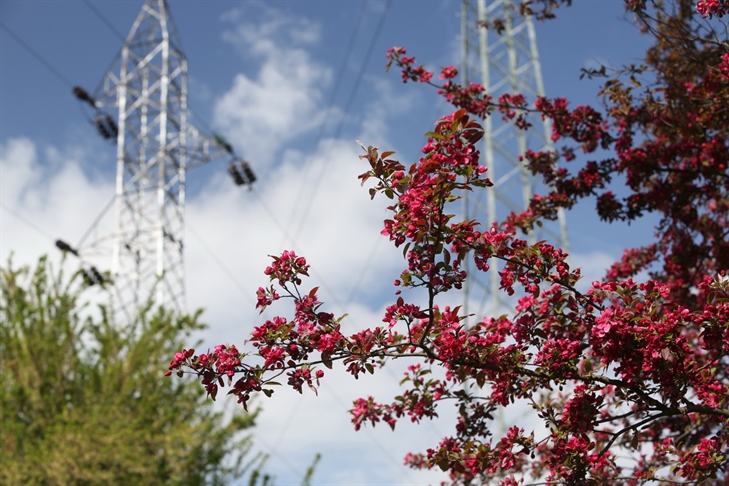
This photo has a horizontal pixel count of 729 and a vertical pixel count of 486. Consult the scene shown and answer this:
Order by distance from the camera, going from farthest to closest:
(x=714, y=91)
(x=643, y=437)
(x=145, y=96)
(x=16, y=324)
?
1. (x=145, y=96)
2. (x=16, y=324)
3. (x=643, y=437)
4. (x=714, y=91)

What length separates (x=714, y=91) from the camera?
14.6ft

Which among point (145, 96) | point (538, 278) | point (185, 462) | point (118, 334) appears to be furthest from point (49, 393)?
point (538, 278)

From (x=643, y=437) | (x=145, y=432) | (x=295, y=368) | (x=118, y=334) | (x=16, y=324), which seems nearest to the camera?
(x=295, y=368)

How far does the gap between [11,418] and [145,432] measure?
5.84ft

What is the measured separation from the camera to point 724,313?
249 cm

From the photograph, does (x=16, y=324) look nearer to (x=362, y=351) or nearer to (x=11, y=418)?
(x=11, y=418)

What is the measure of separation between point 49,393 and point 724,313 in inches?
347

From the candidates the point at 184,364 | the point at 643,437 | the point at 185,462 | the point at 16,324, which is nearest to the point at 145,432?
the point at 185,462

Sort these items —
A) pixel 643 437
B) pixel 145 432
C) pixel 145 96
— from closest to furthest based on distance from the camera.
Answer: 1. pixel 643 437
2. pixel 145 432
3. pixel 145 96

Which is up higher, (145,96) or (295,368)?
Result: (145,96)

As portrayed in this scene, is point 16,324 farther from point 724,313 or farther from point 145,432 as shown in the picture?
Result: point 724,313

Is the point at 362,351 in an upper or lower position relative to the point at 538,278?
lower

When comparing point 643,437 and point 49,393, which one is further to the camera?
point 49,393

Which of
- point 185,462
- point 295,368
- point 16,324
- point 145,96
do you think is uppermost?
point 145,96
